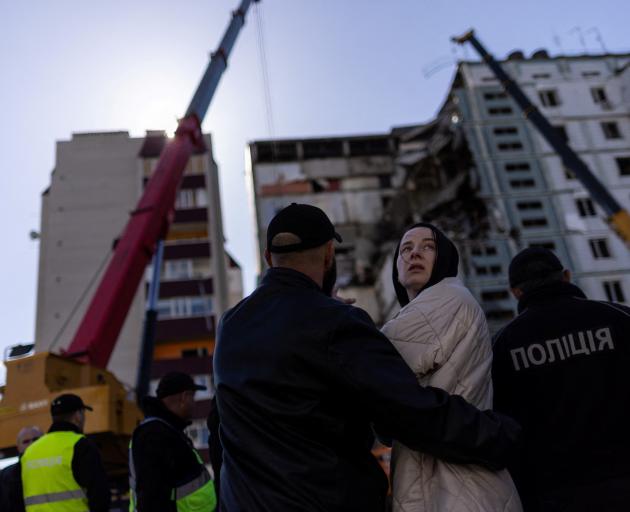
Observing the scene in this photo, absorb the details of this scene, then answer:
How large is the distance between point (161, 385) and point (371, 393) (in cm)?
321

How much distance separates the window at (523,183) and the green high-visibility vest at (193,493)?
32058 millimetres

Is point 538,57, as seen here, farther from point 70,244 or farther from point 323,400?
point 323,400

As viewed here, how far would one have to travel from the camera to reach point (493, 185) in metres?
33.6

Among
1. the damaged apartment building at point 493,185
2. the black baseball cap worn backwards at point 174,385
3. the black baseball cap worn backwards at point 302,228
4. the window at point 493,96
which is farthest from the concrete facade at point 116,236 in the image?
the black baseball cap worn backwards at point 302,228

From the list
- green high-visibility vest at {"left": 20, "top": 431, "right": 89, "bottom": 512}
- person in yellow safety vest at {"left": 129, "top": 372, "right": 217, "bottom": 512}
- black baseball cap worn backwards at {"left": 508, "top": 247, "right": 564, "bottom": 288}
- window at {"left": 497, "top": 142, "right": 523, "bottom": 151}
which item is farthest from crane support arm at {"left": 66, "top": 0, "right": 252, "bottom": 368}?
window at {"left": 497, "top": 142, "right": 523, "bottom": 151}

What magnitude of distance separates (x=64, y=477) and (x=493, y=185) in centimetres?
3149

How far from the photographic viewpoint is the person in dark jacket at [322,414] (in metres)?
2.07

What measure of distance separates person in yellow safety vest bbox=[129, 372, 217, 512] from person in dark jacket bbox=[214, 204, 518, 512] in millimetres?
2067

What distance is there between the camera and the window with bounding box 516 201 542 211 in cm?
3344

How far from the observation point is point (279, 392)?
2.18 m

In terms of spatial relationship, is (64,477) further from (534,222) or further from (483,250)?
(534,222)

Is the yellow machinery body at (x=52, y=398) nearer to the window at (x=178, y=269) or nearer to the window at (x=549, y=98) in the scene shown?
the window at (x=178, y=269)

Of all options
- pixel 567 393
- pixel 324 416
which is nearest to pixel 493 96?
pixel 567 393

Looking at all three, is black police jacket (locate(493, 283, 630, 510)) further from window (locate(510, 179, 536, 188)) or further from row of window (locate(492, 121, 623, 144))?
row of window (locate(492, 121, 623, 144))
